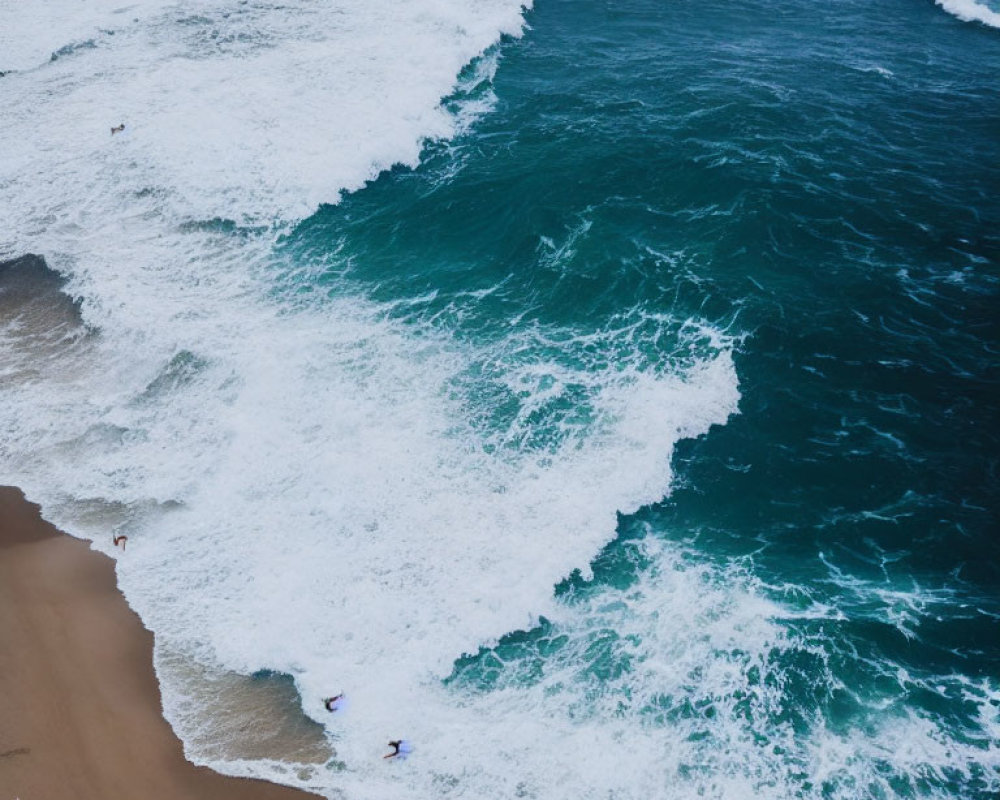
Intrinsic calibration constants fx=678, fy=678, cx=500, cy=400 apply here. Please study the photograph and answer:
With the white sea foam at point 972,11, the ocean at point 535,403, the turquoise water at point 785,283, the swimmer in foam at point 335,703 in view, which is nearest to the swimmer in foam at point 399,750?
the ocean at point 535,403

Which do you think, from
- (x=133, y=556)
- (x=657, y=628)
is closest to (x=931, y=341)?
(x=657, y=628)

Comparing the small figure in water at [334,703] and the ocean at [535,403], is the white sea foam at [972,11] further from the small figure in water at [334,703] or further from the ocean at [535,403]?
the small figure in water at [334,703]

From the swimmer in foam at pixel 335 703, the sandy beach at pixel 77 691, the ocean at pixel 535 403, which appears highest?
the ocean at pixel 535 403

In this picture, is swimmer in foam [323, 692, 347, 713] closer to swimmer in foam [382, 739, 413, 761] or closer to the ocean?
the ocean

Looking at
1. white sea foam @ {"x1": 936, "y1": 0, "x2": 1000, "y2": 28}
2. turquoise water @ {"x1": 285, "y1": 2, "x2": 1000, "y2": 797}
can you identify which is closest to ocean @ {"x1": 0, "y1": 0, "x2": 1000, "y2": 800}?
turquoise water @ {"x1": 285, "y1": 2, "x2": 1000, "y2": 797}

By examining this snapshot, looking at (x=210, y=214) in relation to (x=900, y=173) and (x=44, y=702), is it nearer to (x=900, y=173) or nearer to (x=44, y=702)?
(x=44, y=702)

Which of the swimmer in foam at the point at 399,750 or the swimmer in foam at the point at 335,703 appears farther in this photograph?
the swimmer in foam at the point at 335,703

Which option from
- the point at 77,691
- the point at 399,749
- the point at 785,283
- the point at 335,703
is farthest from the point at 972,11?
the point at 77,691
